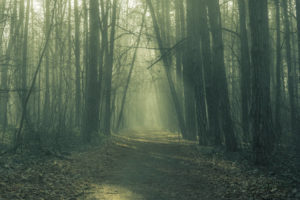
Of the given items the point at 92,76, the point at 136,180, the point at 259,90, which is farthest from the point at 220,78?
the point at 92,76

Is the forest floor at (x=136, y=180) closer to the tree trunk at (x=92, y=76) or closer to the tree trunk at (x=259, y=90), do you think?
the tree trunk at (x=259, y=90)

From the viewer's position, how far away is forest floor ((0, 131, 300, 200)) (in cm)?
524

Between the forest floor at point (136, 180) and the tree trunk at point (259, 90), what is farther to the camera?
the tree trunk at point (259, 90)

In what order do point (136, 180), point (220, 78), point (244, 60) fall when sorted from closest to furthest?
point (136, 180) < point (220, 78) < point (244, 60)

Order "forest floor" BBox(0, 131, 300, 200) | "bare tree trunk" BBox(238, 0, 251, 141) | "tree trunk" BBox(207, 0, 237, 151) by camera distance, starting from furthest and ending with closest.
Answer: "bare tree trunk" BBox(238, 0, 251, 141) → "tree trunk" BBox(207, 0, 237, 151) → "forest floor" BBox(0, 131, 300, 200)

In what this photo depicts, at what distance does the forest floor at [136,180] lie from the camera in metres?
5.24

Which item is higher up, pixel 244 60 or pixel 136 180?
pixel 244 60

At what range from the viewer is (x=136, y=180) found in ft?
22.5

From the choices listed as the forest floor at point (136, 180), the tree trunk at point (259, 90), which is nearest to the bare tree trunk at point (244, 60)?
the forest floor at point (136, 180)

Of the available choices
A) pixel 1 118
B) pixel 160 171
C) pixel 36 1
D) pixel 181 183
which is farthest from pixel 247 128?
pixel 1 118

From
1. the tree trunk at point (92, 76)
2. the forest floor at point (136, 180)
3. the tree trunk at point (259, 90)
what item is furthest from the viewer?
the tree trunk at point (92, 76)

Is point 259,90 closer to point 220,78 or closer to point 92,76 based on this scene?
point 220,78

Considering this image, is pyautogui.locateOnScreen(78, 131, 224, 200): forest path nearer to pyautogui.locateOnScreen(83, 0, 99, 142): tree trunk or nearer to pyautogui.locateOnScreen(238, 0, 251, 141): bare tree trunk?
pyautogui.locateOnScreen(83, 0, 99, 142): tree trunk

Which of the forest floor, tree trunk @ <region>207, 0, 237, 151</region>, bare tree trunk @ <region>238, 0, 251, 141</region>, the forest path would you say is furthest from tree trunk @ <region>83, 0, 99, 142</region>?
bare tree trunk @ <region>238, 0, 251, 141</region>
